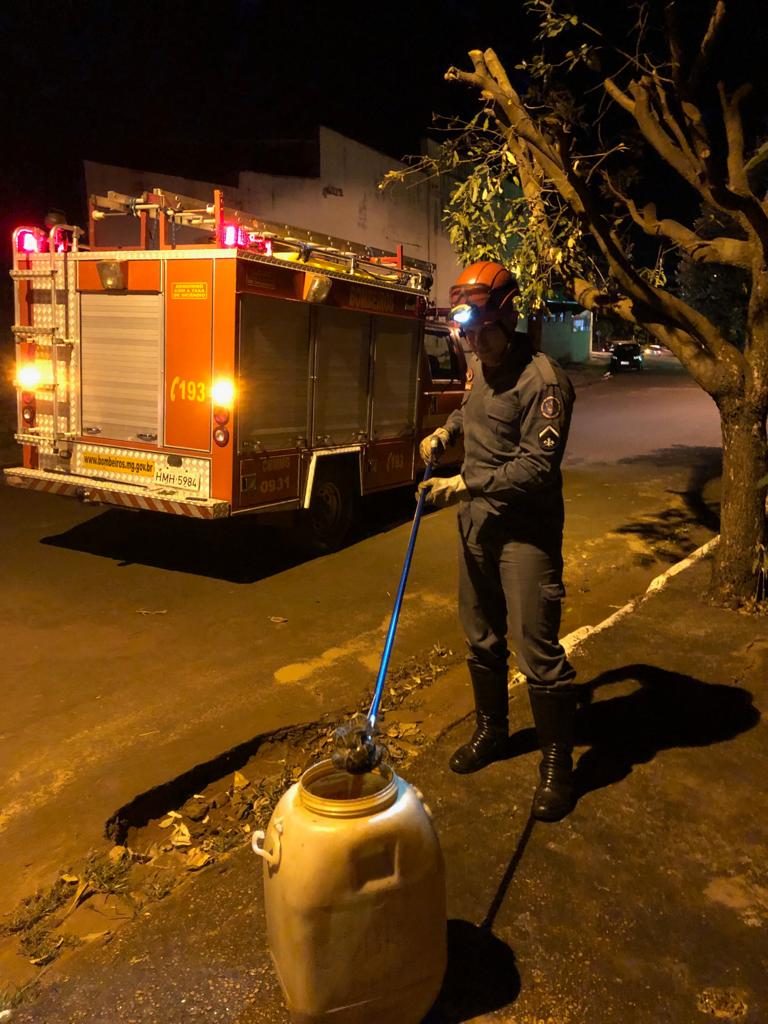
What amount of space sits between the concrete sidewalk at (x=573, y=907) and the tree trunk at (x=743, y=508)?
1.70 metres

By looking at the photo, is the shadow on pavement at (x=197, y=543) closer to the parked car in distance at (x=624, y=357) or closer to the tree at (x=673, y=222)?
the tree at (x=673, y=222)

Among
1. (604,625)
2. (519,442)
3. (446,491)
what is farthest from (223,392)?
(519,442)

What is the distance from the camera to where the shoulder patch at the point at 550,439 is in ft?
10.2

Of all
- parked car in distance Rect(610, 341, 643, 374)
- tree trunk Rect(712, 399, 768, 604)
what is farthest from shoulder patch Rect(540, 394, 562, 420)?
parked car in distance Rect(610, 341, 643, 374)

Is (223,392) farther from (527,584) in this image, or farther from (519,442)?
(527,584)

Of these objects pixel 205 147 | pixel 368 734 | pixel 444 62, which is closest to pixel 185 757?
pixel 368 734

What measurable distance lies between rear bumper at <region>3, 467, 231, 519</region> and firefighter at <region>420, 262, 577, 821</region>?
11.2ft

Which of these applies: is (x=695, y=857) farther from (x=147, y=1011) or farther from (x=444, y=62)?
(x=444, y=62)

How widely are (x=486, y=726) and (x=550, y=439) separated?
4.32 ft

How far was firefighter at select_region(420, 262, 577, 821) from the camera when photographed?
316 cm

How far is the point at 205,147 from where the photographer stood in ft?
54.1

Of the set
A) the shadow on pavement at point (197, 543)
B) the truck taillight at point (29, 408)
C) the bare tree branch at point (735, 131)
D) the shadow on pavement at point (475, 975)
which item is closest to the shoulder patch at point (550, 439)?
the shadow on pavement at point (475, 975)

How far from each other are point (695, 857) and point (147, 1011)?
6.21 feet

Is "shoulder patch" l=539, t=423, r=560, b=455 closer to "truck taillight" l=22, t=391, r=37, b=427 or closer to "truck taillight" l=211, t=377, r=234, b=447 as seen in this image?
"truck taillight" l=211, t=377, r=234, b=447
